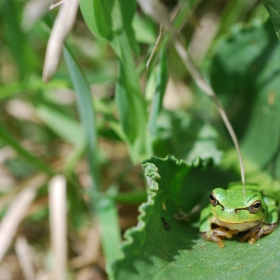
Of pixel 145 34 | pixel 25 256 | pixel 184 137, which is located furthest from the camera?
pixel 25 256

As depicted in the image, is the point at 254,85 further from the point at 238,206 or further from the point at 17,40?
the point at 17,40

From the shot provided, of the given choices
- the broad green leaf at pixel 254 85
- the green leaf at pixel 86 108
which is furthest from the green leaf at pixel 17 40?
the broad green leaf at pixel 254 85

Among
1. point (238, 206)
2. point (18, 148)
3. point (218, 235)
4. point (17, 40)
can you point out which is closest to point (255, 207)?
point (238, 206)

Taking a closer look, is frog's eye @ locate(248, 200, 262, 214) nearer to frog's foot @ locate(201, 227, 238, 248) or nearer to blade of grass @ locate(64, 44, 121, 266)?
frog's foot @ locate(201, 227, 238, 248)

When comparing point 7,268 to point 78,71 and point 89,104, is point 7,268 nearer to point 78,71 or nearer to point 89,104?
point 89,104

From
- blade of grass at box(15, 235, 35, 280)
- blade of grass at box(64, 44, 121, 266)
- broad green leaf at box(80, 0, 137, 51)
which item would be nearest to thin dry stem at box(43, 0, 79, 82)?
broad green leaf at box(80, 0, 137, 51)

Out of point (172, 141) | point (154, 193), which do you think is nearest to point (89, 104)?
point (172, 141)
